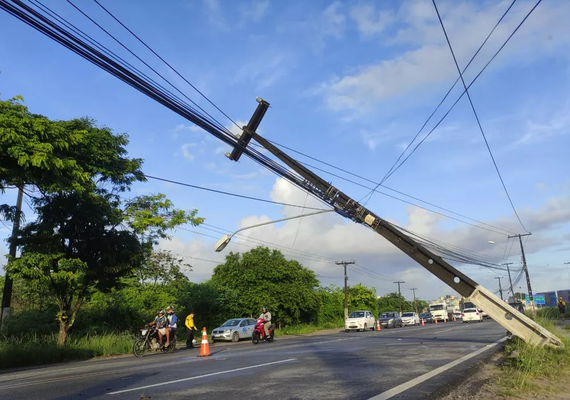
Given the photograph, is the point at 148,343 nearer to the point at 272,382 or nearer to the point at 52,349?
the point at 52,349

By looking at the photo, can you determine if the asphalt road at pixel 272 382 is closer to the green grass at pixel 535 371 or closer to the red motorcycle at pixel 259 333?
the green grass at pixel 535 371

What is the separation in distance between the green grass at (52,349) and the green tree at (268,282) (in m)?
16.8

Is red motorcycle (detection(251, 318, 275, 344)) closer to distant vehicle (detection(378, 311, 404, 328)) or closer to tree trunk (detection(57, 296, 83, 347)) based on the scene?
tree trunk (detection(57, 296, 83, 347))

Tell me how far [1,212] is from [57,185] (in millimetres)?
3677

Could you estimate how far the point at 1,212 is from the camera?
17266mm

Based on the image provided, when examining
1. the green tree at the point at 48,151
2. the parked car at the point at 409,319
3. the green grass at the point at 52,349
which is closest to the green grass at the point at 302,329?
the parked car at the point at 409,319

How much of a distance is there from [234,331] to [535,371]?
2090cm

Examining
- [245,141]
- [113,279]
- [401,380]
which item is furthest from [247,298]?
[401,380]

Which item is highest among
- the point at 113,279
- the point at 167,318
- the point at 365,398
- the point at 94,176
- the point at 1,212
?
the point at 94,176

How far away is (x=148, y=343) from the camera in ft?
54.3

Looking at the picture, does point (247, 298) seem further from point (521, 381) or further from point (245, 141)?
point (521, 381)

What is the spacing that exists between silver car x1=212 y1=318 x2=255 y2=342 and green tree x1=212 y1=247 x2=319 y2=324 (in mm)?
8033

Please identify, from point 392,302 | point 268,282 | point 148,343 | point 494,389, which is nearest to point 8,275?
point 148,343

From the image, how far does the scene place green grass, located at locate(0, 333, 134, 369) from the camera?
603 inches
